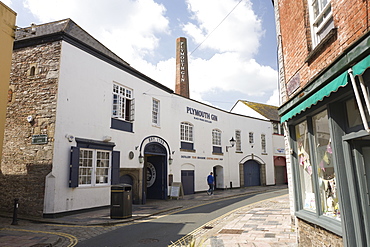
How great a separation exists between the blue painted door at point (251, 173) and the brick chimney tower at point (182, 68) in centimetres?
937

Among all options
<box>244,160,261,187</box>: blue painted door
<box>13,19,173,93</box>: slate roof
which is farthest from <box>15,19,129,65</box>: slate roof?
<box>244,160,261,187</box>: blue painted door

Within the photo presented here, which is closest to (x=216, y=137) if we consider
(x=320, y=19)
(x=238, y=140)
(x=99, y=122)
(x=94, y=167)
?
(x=238, y=140)

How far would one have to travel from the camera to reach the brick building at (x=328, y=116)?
3775mm

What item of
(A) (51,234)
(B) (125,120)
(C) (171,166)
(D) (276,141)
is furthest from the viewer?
(D) (276,141)

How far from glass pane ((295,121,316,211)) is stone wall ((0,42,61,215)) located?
898 cm

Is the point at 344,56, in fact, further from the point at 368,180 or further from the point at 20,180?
the point at 20,180

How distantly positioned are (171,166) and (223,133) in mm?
7716

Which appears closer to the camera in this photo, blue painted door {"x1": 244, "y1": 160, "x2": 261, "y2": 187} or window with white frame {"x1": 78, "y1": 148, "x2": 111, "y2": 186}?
window with white frame {"x1": 78, "y1": 148, "x2": 111, "y2": 186}

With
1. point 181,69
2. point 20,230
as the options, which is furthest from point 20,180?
point 181,69

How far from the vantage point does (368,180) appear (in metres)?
3.92

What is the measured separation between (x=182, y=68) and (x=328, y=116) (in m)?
26.4

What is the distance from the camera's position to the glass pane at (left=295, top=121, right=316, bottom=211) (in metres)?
5.86

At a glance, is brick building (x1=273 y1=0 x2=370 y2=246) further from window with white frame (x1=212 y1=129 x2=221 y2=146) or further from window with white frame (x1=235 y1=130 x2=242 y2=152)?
window with white frame (x1=235 y1=130 x2=242 y2=152)

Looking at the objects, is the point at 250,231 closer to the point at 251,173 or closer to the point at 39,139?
the point at 39,139
